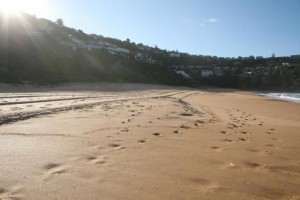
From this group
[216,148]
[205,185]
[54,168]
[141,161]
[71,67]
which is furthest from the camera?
[71,67]

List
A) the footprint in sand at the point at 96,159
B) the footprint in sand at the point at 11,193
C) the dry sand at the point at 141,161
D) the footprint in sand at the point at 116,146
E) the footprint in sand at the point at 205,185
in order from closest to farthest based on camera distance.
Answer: the footprint in sand at the point at 11,193
the dry sand at the point at 141,161
the footprint in sand at the point at 205,185
the footprint in sand at the point at 96,159
the footprint in sand at the point at 116,146

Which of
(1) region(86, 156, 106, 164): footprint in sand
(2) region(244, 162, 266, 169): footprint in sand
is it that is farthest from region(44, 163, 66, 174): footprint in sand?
(2) region(244, 162, 266, 169): footprint in sand

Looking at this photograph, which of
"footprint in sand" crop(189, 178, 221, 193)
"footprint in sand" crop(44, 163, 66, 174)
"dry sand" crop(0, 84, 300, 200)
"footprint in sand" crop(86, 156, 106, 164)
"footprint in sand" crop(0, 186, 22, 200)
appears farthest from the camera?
"footprint in sand" crop(86, 156, 106, 164)

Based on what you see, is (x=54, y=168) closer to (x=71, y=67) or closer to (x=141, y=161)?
(x=141, y=161)

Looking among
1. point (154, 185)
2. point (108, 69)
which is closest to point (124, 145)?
point (154, 185)

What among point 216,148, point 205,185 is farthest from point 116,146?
point 205,185

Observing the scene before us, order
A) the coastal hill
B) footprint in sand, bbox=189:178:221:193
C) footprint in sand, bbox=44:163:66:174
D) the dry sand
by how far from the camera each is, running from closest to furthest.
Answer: the dry sand < footprint in sand, bbox=189:178:221:193 < footprint in sand, bbox=44:163:66:174 < the coastal hill

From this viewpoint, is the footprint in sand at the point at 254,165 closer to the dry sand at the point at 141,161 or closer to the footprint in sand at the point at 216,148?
the dry sand at the point at 141,161

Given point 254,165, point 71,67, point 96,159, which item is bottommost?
point 254,165

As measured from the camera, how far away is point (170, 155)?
506 cm

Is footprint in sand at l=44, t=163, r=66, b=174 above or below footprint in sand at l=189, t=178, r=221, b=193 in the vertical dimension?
above

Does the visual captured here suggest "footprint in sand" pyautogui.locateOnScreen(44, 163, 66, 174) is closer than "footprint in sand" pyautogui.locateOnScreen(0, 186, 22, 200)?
No

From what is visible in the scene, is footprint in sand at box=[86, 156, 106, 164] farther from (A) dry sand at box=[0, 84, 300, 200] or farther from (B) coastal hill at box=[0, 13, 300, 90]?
(B) coastal hill at box=[0, 13, 300, 90]

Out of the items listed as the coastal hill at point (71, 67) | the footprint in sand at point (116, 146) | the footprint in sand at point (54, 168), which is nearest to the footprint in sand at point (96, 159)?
the footprint in sand at point (54, 168)
